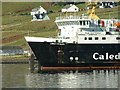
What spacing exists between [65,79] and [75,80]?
146 centimetres

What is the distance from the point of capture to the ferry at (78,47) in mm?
80250

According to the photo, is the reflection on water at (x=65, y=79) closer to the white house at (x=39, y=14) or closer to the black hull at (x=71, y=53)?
the black hull at (x=71, y=53)

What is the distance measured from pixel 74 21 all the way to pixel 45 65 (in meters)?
7.48

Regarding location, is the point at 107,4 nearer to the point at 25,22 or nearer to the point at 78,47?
the point at 25,22

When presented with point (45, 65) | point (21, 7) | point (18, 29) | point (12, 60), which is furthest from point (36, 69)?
point (21, 7)

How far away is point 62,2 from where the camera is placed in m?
194

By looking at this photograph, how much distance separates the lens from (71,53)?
80.4m

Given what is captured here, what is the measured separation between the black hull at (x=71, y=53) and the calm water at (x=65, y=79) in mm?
2076

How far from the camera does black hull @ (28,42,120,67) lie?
80.2m

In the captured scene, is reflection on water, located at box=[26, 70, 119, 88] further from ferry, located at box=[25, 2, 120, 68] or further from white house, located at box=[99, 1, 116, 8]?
white house, located at box=[99, 1, 116, 8]

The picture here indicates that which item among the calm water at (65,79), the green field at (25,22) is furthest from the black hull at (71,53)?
the green field at (25,22)

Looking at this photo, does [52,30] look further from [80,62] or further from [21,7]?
[80,62]

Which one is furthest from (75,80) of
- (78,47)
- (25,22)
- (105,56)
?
(25,22)

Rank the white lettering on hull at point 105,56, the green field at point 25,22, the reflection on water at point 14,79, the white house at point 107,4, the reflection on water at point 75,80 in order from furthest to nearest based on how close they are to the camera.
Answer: the white house at point 107,4 → the green field at point 25,22 → the white lettering on hull at point 105,56 → the reflection on water at point 14,79 → the reflection on water at point 75,80
